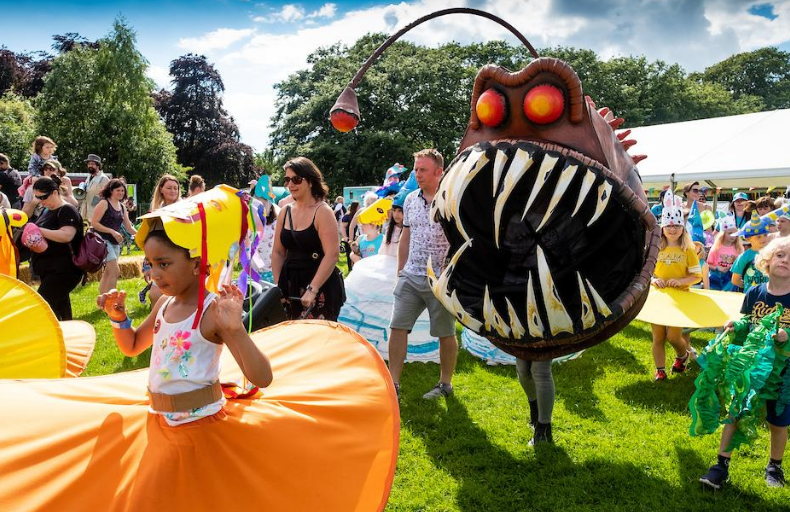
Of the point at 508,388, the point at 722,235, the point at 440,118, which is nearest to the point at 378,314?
the point at 508,388

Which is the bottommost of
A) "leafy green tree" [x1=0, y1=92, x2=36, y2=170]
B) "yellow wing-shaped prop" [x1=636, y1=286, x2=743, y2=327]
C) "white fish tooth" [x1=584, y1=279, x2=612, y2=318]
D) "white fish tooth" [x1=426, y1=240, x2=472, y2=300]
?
"yellow wing-shaped prop" [x1=636, y1=286, x2=743, y2=327]

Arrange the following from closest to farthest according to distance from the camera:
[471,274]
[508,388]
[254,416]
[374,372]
Answer: [471,274], [254,416], [374,372], [508,388]

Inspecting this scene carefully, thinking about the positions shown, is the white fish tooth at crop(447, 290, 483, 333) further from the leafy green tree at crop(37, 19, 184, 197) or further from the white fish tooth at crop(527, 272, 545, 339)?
the leafy green tree at crop(37, 19, 184, 197)

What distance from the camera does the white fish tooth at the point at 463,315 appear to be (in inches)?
52.3

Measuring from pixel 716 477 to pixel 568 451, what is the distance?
0.92 meters

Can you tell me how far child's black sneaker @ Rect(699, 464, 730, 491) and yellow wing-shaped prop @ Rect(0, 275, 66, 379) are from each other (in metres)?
3.88

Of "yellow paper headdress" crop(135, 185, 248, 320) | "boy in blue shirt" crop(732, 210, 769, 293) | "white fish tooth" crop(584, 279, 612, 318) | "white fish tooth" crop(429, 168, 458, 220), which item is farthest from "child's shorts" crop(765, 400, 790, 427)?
"yellow paper headdress" crop(135, 185, 248, 320)

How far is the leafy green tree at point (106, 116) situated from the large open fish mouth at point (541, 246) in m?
29.4

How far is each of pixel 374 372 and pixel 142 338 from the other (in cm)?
113

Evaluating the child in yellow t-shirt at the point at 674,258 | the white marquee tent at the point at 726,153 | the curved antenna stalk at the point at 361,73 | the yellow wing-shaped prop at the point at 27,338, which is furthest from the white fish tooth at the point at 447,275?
the white marquee tent at the point at 726,153

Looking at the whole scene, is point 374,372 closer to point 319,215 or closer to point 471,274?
point 471,274

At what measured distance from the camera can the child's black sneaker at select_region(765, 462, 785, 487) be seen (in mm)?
3586

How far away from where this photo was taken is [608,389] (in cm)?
540

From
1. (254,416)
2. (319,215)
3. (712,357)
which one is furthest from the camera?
(319,215)
